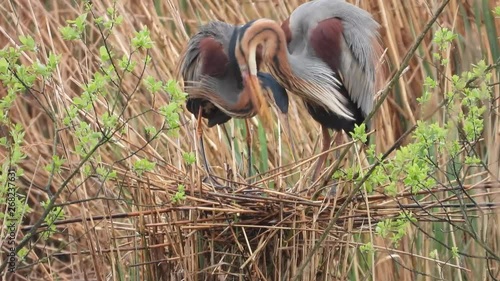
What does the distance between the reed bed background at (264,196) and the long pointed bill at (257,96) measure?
0.26 ft

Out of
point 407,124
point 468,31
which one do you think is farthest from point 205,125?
point 468,31

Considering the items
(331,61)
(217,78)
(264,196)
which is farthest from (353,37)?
(264,196)

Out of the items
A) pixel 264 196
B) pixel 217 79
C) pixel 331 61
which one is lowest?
pixel 264 196

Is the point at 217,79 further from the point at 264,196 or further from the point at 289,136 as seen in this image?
the point at 264,196

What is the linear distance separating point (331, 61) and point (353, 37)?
0.53 feet

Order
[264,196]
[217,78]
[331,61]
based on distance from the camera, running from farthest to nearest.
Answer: [331,61]
[217,78]
[264,196]

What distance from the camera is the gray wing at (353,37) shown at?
13.8 ft

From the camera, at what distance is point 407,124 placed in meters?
4.38

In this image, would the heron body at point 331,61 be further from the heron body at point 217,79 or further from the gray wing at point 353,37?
the heron body at point 217,79

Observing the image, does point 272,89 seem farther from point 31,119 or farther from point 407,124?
point 31,119

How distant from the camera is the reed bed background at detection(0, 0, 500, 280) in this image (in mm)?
3104

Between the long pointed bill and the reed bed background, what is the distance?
0.08 meters

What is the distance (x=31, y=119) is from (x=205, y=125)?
1.39 m

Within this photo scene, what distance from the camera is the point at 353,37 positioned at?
166 inches
